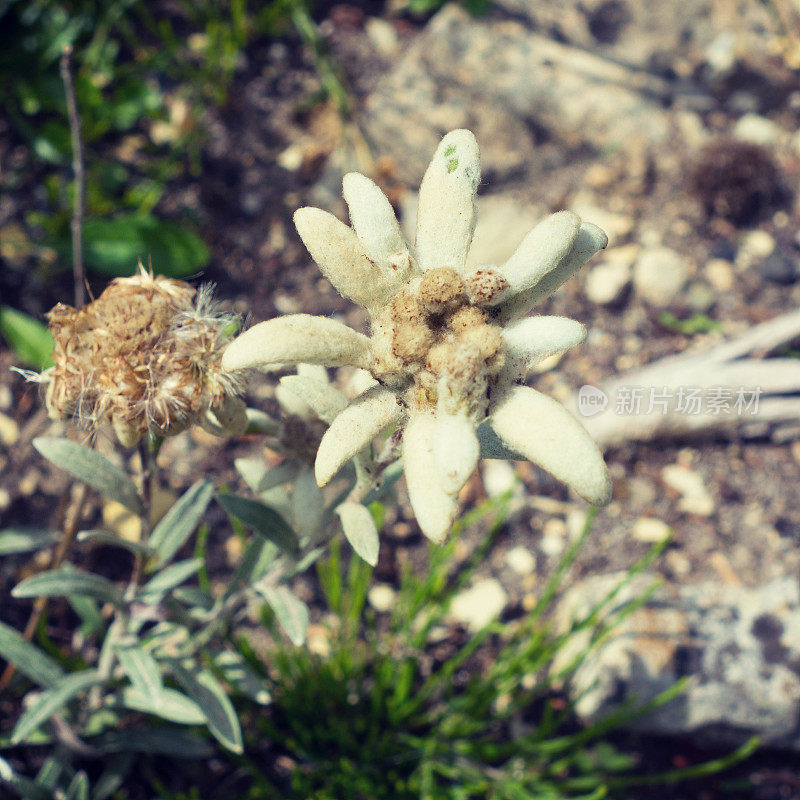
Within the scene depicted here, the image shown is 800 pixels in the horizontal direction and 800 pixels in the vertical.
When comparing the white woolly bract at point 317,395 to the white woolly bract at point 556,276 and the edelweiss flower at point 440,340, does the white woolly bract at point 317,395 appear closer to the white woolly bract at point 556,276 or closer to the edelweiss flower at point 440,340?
the edelweiss flower at point 440,340

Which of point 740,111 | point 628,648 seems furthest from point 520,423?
point 740,111

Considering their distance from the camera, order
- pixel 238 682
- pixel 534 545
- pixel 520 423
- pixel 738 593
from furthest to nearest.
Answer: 1. pixel 534 545
2. pixel 738 593
3. pixel 238 682
4. pixel 520 423

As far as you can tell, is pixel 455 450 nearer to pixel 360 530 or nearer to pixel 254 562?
pixel 360 530

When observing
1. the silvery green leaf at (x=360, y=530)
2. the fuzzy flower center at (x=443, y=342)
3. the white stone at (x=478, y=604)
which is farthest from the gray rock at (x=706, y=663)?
the fuzzy flower center at (x=443, y=342)

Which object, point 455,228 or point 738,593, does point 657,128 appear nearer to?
point 738,593

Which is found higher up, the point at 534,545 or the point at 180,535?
the point at 534,545

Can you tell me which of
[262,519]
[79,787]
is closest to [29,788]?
[79,787]
